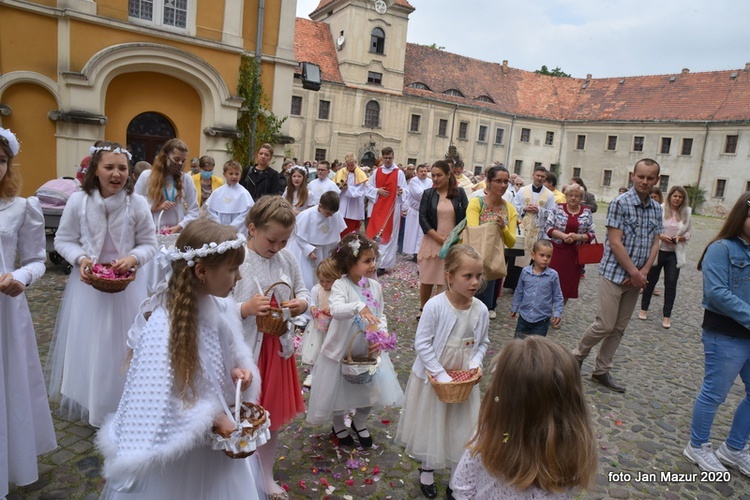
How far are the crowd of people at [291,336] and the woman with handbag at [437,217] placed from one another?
3 centimetres

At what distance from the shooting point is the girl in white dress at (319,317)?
426 cm

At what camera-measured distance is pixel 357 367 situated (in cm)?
368

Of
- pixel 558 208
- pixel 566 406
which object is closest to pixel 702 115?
pixel 558 208

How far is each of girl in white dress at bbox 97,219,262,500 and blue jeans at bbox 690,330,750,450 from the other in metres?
3.57

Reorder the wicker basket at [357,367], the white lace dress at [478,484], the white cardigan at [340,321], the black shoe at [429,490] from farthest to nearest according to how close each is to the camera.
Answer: the white cardigan at [340,321] < the wicker basket at [357,367] < the black shoe at [429,490] < the white lace dress at [478,484]

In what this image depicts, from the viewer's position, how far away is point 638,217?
523cm

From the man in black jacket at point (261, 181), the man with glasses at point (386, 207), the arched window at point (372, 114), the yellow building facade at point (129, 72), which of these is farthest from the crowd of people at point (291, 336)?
the arched window at point (372, 114)

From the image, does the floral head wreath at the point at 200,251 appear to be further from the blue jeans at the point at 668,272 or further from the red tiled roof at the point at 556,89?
the red tiled roof at the point at 556,89

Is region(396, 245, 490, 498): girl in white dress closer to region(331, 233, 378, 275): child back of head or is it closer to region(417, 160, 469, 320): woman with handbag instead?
region(331, 233, 378, 275): child back of head

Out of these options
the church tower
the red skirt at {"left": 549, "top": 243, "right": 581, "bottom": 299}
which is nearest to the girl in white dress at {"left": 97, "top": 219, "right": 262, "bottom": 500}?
the red skirt at {"left": 549, "top": 243, "right": 581, "bottom": 299}

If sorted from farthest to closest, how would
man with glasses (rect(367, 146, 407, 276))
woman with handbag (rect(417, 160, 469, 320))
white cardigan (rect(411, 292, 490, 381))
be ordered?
1. man with glasses (rect(367, 146, 407, 276))
2. woman with handbag (rect(417, 160, 469, 320))
3. white cardigan (rect(411, 292, 490, 381))

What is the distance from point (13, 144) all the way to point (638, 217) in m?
5.41

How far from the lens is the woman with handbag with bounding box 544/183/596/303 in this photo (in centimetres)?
704

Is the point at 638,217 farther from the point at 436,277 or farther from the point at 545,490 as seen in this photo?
the point at 545,490
